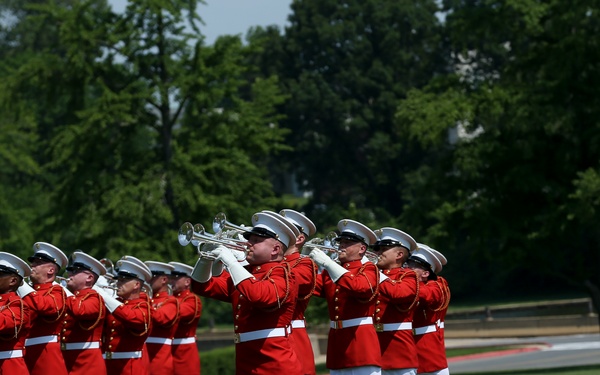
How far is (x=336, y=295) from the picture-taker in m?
11.1

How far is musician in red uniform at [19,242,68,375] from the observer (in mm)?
11195

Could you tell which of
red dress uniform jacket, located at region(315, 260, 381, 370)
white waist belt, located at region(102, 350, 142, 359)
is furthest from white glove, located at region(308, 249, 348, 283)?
white waist belt, located at region(102, 350, 142, 359)

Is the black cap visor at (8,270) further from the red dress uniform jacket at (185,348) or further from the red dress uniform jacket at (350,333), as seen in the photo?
the red dress uniform jacket at (185,348)

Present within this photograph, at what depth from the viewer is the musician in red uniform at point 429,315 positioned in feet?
41.4

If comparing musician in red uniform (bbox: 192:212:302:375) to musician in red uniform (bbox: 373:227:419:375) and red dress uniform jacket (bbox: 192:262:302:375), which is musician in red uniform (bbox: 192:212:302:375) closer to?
red dress uniform jacket (bbox: 192:262:302:375)

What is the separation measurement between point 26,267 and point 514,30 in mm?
17519

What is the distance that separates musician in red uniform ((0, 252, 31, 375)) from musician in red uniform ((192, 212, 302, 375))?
1.79m

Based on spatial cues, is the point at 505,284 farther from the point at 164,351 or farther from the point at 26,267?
the point at 26,267

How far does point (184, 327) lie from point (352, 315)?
453 centimetres

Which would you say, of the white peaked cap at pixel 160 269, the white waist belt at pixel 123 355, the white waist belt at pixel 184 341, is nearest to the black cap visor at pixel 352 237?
the white waist belt at pixel 123 355

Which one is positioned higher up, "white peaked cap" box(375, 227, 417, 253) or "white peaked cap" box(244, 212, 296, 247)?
"white peaked cap" box(375, 227, 417, 253)

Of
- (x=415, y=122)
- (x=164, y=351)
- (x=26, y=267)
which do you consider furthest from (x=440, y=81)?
(x=26, y=267)

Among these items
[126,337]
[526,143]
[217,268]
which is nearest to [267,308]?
[217,268]

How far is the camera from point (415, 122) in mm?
26969
